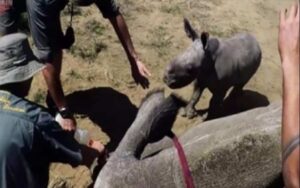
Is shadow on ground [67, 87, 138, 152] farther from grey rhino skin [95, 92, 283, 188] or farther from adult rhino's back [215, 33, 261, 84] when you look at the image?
grey rhino skin [95, 92, 283, 188]

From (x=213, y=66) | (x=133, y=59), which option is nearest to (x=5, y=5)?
(x=133, y=59)

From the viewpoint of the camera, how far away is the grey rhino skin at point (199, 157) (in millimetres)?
3980

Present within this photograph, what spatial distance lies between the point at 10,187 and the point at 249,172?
5.11 ft

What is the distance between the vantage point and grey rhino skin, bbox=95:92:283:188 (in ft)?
13.1

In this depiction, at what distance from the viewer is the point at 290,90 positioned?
7.64 feet

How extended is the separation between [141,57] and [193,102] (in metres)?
1.11

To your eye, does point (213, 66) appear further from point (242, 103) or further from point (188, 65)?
point (242, 103)

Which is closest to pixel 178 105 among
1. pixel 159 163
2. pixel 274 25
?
pixel 159 163

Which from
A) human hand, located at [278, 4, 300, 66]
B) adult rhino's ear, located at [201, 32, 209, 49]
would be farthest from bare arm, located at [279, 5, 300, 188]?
adult rhino's ear, located at [201, 32, 209, 49]

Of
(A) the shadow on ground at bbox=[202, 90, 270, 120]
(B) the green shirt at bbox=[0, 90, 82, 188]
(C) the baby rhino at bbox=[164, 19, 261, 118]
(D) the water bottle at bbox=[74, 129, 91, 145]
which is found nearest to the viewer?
(B) the green shirt at bbox=[0, 90, 82, 188]

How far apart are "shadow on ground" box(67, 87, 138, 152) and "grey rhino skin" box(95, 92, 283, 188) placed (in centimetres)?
208

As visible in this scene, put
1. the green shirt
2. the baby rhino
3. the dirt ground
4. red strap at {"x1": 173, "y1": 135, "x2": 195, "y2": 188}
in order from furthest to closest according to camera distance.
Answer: the dirt ground
the baby rhino
red strap at {"x1": 173, "y1": 135, "x2": 195, "y2": 188}
the green shirt

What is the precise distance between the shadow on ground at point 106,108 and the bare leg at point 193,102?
547 mm

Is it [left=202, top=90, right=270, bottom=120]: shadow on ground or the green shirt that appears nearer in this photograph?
the green shirt
